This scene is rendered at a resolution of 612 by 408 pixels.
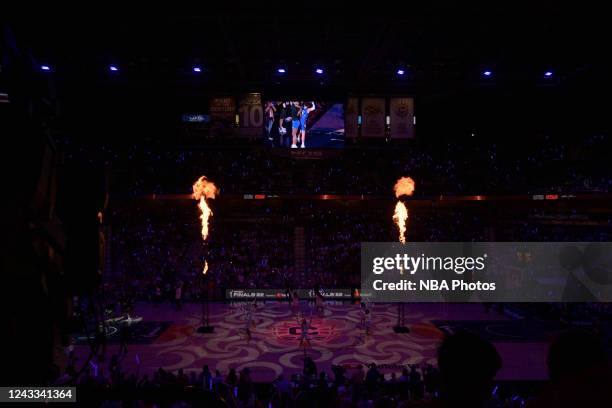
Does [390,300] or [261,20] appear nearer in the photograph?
[261,20]

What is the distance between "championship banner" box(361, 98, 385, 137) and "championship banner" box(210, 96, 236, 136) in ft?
17.5

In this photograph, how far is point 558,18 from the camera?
29.3 ft

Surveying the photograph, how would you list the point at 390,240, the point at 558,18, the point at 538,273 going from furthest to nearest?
the point at 390,240
the point at 538,273
the point at 558,18

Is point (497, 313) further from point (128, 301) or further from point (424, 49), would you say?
point (128, 301)

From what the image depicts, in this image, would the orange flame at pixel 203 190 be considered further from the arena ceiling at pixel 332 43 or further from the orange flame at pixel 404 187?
the arena ceiling at pixel 332 43

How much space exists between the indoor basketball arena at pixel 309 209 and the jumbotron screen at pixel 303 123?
0.31 feet

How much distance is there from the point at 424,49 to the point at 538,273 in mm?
22105

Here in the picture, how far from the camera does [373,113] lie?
15.7 m

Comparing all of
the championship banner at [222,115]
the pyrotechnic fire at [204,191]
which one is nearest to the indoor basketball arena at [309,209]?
the championship banner at [222,115]

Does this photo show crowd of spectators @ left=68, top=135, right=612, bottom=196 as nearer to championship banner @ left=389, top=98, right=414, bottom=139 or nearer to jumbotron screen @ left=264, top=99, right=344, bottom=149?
jumbotron screen @ left=264, top=99, right=344, bottom=149

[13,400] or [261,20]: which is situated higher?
[261,20]

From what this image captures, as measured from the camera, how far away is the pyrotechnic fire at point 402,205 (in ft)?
96.9

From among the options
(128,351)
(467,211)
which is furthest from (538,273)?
(128,351)

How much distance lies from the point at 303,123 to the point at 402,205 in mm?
16109
